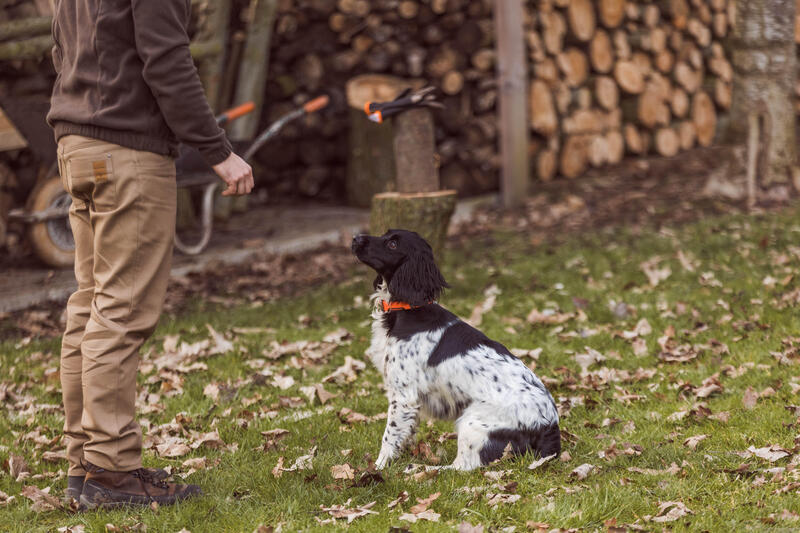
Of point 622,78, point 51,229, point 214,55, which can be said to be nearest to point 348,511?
point 51,229

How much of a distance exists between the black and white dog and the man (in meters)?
0.86

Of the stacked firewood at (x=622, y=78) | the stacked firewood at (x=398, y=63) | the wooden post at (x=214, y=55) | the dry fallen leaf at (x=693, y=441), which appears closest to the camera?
the dry fallen leaf at (x=693, y=441)

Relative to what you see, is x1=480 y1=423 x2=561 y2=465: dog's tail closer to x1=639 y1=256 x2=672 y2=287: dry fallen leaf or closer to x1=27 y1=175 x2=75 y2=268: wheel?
x1=639 y1=256 x2=672 y2=287: dry fallen leaf

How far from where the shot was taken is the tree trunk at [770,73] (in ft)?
31.7

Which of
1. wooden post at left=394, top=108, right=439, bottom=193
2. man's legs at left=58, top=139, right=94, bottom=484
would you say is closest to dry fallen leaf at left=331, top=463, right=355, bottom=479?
man's legs at left=58, top=139, right=94, bottom=484

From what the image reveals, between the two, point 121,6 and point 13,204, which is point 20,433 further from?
point 13,204

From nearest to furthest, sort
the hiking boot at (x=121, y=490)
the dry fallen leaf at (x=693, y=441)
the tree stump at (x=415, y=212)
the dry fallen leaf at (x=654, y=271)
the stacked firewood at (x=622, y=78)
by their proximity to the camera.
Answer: the hiking boot at (x=121, y=490), the dry fallen leaf at (x=693, y=441), the tree stump at (x=415, y=212), the dry fallen leaf at (x=654, y=271), the stacked firewood at (x=622, y=78)

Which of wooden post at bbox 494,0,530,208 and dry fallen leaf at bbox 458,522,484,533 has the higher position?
wooden post at bbox 494,0,530,208

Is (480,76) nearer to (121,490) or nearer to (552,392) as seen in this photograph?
(552,392)

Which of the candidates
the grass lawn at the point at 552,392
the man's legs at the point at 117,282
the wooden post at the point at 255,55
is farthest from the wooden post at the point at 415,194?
the wooden post at the point at 255,55

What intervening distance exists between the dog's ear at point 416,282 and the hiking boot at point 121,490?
120 centimetres

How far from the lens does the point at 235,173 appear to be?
336 cm

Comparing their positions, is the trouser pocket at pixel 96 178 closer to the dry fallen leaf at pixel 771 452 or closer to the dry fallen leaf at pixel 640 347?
the dry fallen leaf at pixel 771 452

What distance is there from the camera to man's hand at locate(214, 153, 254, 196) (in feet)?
11.0
